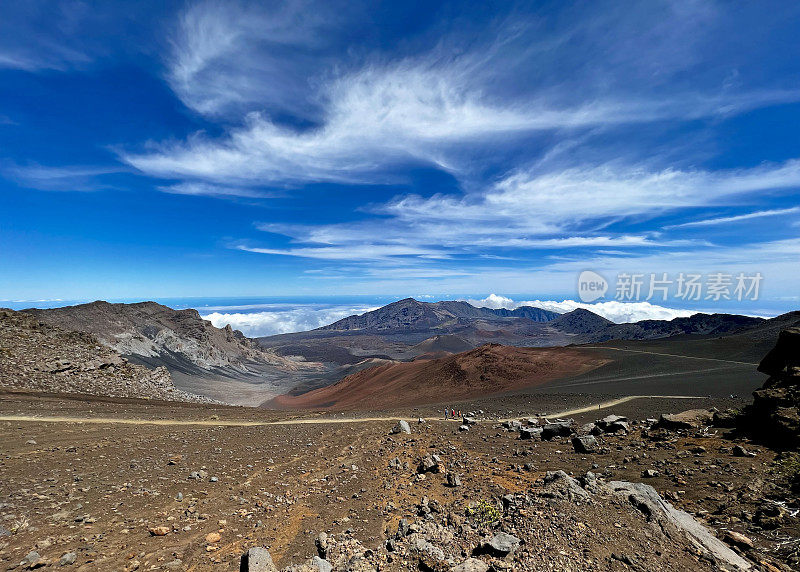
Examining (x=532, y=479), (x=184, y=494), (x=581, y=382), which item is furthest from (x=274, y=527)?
(x=581, y=382)

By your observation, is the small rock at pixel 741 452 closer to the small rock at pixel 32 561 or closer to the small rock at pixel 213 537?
the small rock at pixel 213 537

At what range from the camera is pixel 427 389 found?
42.5 m

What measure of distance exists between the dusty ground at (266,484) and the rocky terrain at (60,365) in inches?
664

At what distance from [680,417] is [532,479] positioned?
7.58 metres

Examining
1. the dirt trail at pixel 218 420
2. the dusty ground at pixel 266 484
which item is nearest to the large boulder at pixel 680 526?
the dusty ground at pixel 266 484

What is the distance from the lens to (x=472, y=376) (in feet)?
141

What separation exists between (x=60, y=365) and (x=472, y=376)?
41.5 metres

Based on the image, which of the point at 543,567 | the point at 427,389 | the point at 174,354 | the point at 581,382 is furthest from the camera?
the point at 174,354

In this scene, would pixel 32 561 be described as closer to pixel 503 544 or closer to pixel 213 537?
pixel 213 537

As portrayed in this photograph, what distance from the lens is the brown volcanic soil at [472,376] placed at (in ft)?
130

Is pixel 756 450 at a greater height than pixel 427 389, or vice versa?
pixel 756 450

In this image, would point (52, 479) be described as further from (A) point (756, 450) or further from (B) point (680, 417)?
(B) point (680, 417)

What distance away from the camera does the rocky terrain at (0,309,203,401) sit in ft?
91.8

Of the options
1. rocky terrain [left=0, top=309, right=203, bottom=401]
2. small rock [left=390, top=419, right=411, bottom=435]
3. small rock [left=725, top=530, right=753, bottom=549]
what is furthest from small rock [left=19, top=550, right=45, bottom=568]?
rocky terrain [left=0, top=309, right=203, bottom=401]
